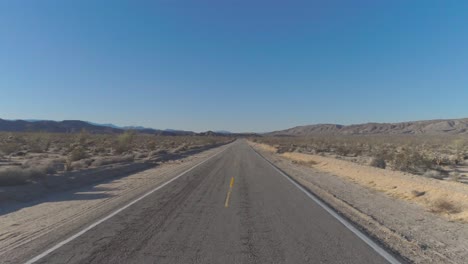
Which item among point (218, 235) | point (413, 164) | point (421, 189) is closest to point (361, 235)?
point (218, 235)

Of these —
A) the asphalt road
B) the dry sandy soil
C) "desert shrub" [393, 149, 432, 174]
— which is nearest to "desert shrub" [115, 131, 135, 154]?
"desert shrub" [393, 149, 432, 174]

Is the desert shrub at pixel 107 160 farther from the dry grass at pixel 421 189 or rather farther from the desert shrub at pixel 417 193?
the desert shrub at pixel 417 193

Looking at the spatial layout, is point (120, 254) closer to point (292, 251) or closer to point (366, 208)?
point (292, 251)

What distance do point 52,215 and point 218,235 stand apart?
4973 mm

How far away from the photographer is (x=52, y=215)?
10.0m

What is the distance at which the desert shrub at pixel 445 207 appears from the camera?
10.9 m

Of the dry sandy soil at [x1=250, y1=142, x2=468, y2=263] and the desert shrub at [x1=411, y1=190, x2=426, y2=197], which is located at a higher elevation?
the desert shrub at [x1=411, y1=190, x2=426, y2=197]

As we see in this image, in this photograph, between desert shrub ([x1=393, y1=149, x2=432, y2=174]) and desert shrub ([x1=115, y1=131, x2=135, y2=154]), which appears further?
desert shrub ([x1=115, y1=131, x2=135, y2=154])

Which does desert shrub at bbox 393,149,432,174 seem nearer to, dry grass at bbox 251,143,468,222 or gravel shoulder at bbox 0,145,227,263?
dry grass at bbox 251,143,468,222

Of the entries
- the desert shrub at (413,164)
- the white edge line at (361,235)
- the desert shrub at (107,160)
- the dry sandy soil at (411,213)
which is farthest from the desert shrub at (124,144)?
the white edge line at (361,235)

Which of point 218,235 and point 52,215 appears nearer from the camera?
point 218,235

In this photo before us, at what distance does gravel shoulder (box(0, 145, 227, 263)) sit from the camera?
700 centimetres

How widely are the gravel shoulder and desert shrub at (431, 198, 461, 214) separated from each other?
30.3 ft

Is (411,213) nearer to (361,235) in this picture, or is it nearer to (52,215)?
(361,235)
